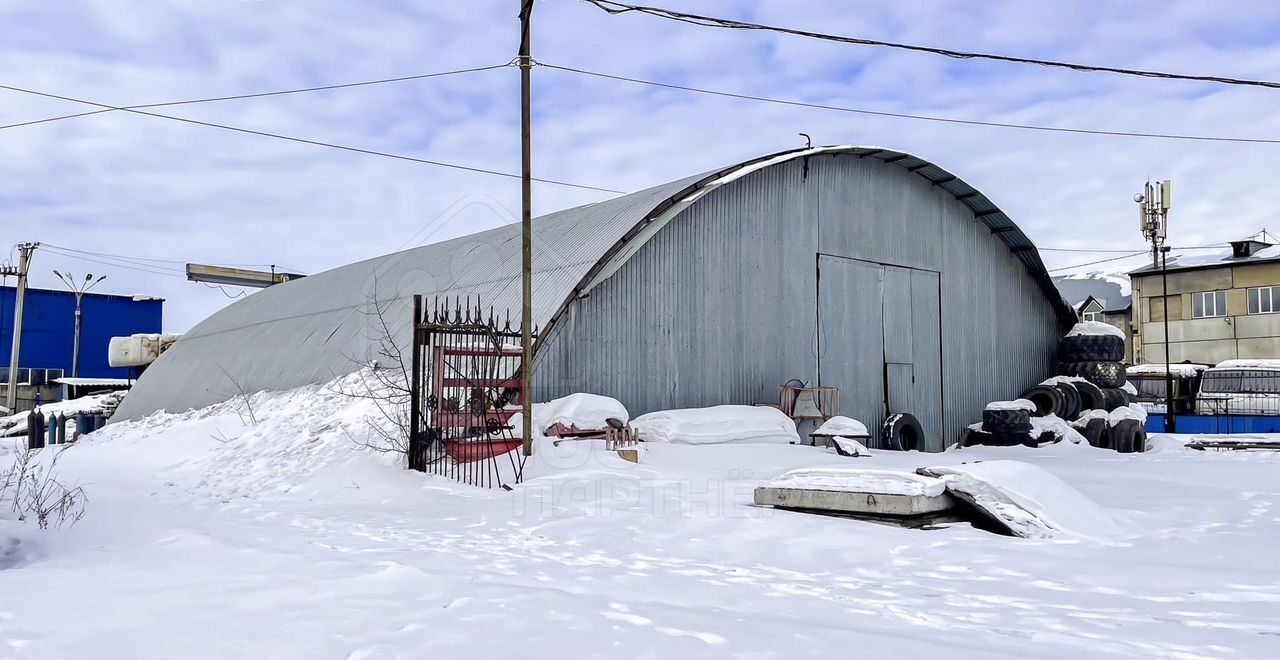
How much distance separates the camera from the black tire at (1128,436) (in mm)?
19500

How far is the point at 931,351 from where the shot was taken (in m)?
20.4

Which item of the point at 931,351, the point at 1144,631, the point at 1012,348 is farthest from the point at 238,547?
the point at 1012,348

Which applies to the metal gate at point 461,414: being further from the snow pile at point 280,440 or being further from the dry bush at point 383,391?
the snow pile at point 280,440

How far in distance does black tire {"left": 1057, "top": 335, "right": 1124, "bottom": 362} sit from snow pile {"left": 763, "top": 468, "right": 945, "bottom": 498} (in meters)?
15.7

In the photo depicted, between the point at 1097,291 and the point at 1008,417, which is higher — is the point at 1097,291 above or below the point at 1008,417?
above

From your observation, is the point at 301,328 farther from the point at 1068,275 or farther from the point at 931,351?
the point at 1068,275

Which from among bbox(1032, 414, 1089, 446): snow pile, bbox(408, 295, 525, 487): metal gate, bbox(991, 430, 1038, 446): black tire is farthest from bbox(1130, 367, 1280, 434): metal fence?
bbox(408, 295, 525, 487): metal gate

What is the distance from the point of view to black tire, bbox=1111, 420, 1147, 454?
19500mm

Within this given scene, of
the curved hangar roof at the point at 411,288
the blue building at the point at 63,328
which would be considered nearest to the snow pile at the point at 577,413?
the curved hangar roof at the point at 411,288

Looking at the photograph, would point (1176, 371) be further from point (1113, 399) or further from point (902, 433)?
point (902, 433)

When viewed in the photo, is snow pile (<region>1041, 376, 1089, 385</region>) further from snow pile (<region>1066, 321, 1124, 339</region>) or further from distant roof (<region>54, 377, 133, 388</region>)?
distant roof (<region>54, 377, 133, 388</region>)

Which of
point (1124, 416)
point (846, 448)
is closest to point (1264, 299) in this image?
point (1124, 416)

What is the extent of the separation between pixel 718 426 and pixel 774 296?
396cm

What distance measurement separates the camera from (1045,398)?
2159 cm
